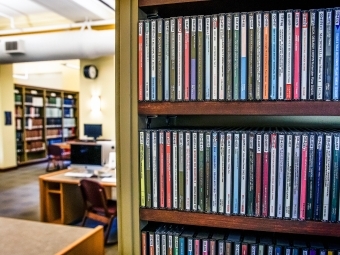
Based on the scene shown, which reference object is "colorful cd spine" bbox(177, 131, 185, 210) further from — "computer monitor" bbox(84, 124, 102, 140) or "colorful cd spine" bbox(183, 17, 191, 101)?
"computer monitor" bbox(84, 124, 102, 140)

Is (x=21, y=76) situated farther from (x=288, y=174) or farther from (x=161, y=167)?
(x=288, y=174)

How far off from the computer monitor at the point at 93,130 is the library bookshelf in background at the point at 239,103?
5390mm

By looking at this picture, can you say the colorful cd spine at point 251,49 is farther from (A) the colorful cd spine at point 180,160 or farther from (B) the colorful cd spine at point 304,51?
(A) the colorful cd spine at point 180,160

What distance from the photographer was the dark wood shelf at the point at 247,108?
884 millimetres

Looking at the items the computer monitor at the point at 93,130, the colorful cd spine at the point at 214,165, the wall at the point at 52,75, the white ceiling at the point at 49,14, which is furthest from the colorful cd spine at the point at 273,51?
the wall at the point at 52,75

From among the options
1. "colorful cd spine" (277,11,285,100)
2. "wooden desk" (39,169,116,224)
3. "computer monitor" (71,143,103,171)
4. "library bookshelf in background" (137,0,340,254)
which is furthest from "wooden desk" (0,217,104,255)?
"computer monitor" (71,143,103,171)

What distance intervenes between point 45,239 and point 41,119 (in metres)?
8.82

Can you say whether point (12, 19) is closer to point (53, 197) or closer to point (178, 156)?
point (53, 197)

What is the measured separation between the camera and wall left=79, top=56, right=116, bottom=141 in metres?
6.61

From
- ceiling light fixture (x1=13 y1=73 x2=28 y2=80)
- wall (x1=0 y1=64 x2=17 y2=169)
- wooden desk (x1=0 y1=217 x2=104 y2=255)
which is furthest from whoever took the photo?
ceiling light fixture (x1=13 y1=73 x2=28 y2=80)

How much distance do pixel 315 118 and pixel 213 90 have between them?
1.54 feet

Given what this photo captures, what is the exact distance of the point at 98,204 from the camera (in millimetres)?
3682

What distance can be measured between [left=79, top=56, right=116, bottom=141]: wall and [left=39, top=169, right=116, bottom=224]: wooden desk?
2422mm

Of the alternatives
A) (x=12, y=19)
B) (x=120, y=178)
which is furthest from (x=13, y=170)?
(x=120, y=178)
